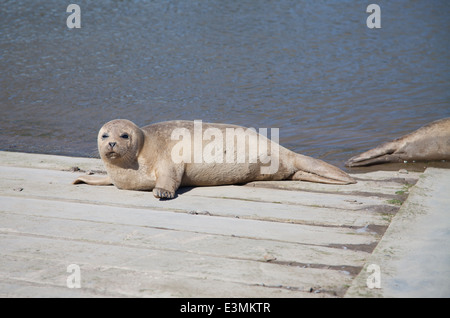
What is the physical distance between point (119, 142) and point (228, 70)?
6427 mm

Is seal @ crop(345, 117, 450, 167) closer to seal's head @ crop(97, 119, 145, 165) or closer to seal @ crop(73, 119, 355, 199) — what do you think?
seal @ crop(73, 119, 355, 199)

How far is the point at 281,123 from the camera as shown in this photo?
8.17 metres

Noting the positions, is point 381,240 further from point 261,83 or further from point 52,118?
point 261,83

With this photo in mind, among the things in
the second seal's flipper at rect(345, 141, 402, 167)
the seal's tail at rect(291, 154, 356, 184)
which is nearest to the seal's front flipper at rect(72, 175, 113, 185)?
the seal's tail at rect(291, 154, 356, 184)

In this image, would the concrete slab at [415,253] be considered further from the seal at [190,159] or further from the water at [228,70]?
the water at [228,70]

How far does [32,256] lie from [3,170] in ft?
6.96

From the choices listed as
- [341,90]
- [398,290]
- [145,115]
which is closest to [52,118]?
[145,115]

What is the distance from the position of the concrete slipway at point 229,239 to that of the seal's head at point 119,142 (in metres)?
0.26

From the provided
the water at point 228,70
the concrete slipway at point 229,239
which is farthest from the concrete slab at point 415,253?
the water at point 228,70

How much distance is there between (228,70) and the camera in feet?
35.1

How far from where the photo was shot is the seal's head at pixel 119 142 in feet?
14.6

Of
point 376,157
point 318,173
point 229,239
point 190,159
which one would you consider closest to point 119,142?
point 190,159
